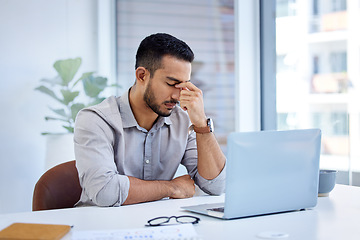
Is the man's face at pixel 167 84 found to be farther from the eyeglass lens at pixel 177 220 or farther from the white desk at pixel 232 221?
the eyeglass lens at pixel 177 220

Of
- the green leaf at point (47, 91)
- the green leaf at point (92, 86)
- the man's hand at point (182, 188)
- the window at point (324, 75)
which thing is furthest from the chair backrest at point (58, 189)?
the window at point (324, 75)

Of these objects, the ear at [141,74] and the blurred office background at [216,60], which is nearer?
the ear at [141,74]

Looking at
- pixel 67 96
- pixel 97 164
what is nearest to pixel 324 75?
pixel 67 96

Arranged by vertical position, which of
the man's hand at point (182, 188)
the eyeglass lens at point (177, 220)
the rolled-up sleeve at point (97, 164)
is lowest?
the eyeglass lens at point (177, 220)

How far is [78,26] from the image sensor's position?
3.79 meters

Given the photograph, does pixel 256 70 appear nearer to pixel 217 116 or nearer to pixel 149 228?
pixel 217 116

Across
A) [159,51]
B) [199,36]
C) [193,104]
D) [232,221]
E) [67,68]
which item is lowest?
[232,221]

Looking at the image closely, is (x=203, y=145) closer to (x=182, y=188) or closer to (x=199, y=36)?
(x=182, y=188)

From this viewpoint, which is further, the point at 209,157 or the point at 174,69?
the point at 174,69

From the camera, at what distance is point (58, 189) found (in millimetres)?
1945

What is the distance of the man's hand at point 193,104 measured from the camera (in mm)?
1998

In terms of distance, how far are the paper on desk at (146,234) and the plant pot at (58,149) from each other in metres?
2.34

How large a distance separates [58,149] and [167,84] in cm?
170

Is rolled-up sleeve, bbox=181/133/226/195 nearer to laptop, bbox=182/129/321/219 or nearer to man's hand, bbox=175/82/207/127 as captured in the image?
man's hand, bbox=175/82/207/127
